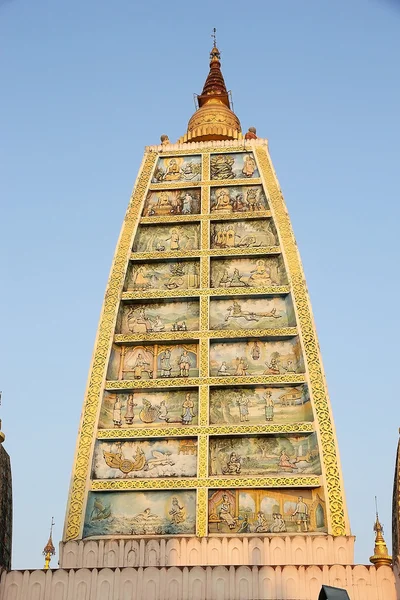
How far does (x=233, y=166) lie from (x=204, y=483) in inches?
431

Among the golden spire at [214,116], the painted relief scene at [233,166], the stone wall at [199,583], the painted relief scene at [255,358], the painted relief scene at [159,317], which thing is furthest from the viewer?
the golden spire at [214,116]

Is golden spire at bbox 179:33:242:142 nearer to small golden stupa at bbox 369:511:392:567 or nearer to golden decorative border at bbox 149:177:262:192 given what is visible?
golden decorative border at bbox 149:177:262:192

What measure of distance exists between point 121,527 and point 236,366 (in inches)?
202

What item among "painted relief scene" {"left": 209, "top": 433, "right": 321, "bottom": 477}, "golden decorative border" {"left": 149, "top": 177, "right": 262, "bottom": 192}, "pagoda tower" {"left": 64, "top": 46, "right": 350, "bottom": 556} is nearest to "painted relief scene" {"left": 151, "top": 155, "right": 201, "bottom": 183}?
"pagoda tower" {"left": 64, "top": 46, "right": 350, "bottom": 556}

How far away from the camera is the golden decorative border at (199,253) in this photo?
2347cm

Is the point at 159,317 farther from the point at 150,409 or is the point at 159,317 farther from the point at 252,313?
the point at 150,409

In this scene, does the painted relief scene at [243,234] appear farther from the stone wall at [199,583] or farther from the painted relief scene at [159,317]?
the stone wall at [199,583]

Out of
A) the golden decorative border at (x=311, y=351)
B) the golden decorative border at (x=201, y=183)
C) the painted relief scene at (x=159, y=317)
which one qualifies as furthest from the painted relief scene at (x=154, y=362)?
the golden decorative border at (x=201, y=183)

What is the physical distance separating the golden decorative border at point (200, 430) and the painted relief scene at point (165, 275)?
442cm

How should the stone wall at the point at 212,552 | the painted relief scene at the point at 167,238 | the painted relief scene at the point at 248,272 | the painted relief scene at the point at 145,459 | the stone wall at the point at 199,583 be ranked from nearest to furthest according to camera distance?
the stone wall at the point at 199,583 → the stone wall at the point at 212,552 → the painted relief scene at the point at 145,459 → the painted relief scene at the point at 248,272 → the painted relief scene at the point at 167,238

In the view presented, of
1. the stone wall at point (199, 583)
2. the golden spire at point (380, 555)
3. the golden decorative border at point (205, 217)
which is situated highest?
the golden decorative border at point (205, 217)

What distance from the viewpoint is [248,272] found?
2344 centimetres

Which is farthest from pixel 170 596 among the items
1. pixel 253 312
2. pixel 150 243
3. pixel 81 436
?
pixel 150 243

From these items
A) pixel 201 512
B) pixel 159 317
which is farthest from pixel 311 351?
pixel 201 512
